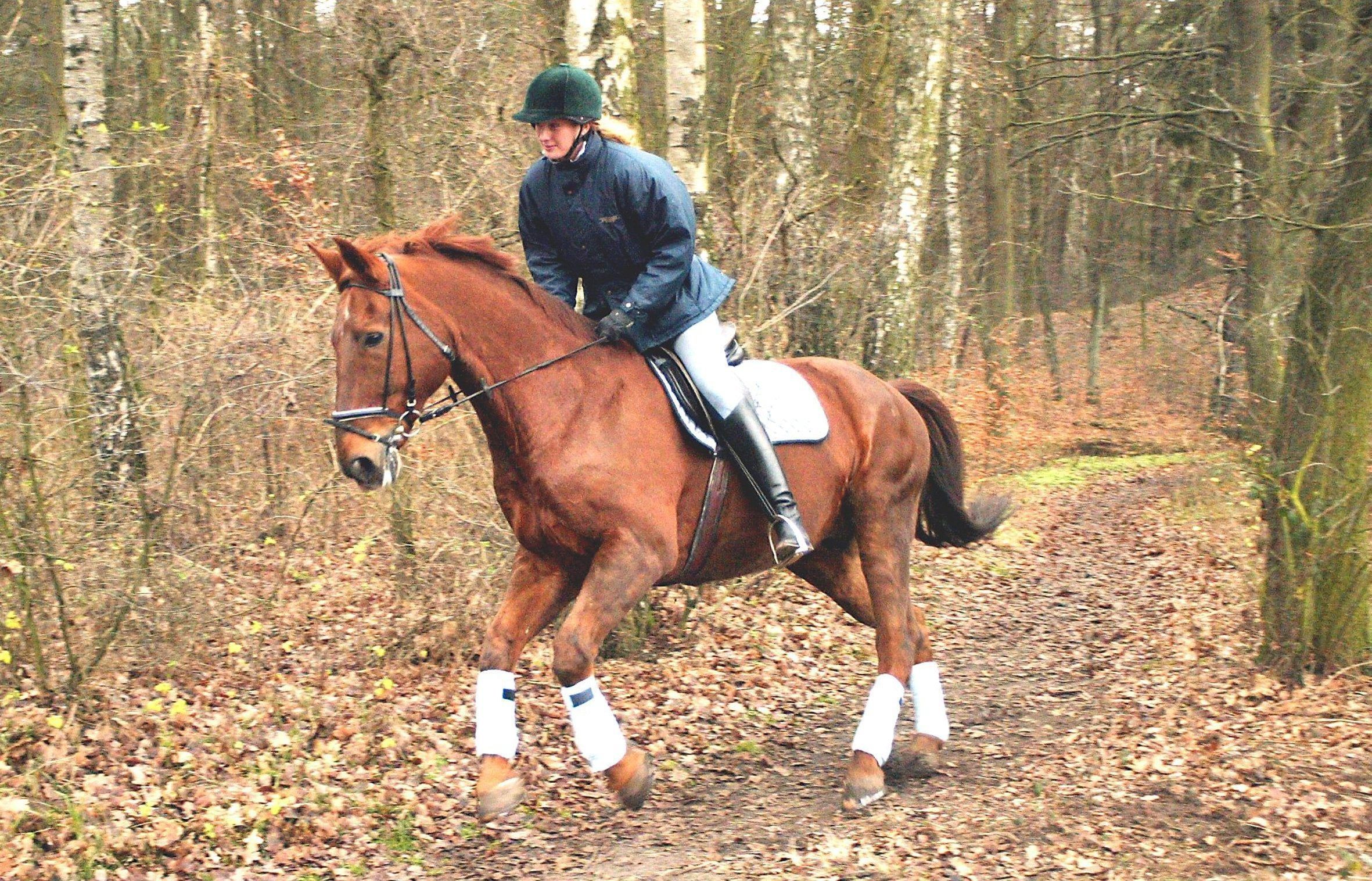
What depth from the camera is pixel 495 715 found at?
16.8ft

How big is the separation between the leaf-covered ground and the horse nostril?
183 cm

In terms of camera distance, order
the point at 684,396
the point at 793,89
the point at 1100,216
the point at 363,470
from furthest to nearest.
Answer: the point at 1100,216
the point at 793,89
the point at 684,396
the point at 363,470

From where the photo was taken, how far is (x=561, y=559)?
529cm

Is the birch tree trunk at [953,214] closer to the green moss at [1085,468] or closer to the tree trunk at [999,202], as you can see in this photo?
the tree trunk at [999,202]

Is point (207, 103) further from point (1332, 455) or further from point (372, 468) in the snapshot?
point (1332, 455)

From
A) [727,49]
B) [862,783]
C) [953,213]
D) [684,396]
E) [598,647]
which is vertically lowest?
[862,783]

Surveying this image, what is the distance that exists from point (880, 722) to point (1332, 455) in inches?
119

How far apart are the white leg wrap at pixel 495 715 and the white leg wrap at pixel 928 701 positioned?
7.95ft

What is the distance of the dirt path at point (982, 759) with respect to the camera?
5145mm

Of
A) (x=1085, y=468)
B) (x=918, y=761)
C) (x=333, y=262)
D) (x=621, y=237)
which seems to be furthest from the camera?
(x=1085, y=468)

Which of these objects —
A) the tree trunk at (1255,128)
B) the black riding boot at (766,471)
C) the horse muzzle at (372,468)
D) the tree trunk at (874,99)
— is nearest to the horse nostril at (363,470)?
the horse muzzle at (372,468)

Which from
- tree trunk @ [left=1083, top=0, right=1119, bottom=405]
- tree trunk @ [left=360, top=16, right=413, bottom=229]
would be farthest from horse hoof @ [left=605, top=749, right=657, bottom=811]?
tree trunk @ [left=1083, top=0, right=1119, bottom=405]

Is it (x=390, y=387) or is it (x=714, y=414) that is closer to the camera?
(x=390, y=387)

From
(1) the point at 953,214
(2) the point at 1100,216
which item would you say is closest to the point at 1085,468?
(1) the point at 953,214
